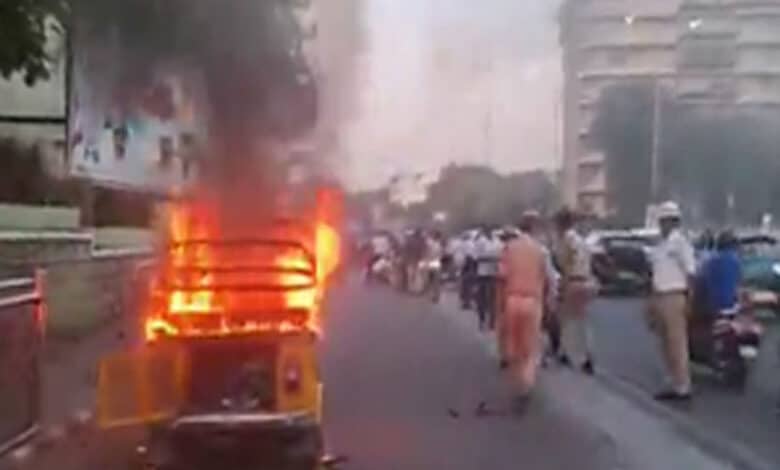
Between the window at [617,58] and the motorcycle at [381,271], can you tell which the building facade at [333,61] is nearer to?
the motorcycle at [381,271]

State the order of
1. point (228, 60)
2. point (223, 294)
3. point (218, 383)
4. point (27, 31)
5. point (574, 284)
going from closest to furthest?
point (218, 383) → point (223, 294) → point (27, 31) → point (228, 60) → point (574, 284)

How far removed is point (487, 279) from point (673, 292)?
387 inches

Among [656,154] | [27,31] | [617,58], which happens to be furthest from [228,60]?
[617,58]

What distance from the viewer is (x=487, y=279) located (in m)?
27.8

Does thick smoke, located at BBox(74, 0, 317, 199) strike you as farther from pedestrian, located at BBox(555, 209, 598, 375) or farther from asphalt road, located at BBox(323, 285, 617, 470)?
pedestrian, located at BBox(555, 209, 598, 375)

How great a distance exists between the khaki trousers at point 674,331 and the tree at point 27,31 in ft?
19.6

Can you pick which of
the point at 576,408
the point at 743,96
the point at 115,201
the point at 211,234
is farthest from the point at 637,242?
the point at 743,96

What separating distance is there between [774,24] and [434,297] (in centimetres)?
7129

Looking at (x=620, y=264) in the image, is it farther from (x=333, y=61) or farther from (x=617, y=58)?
→ (x=617, y=58)

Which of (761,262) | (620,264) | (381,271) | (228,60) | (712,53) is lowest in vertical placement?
(381,271)

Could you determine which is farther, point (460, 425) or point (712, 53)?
point (712, 53)

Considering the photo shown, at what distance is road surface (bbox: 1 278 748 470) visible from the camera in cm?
1350

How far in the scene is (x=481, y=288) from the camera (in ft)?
94.9

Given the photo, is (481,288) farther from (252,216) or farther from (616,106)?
(616,106)
